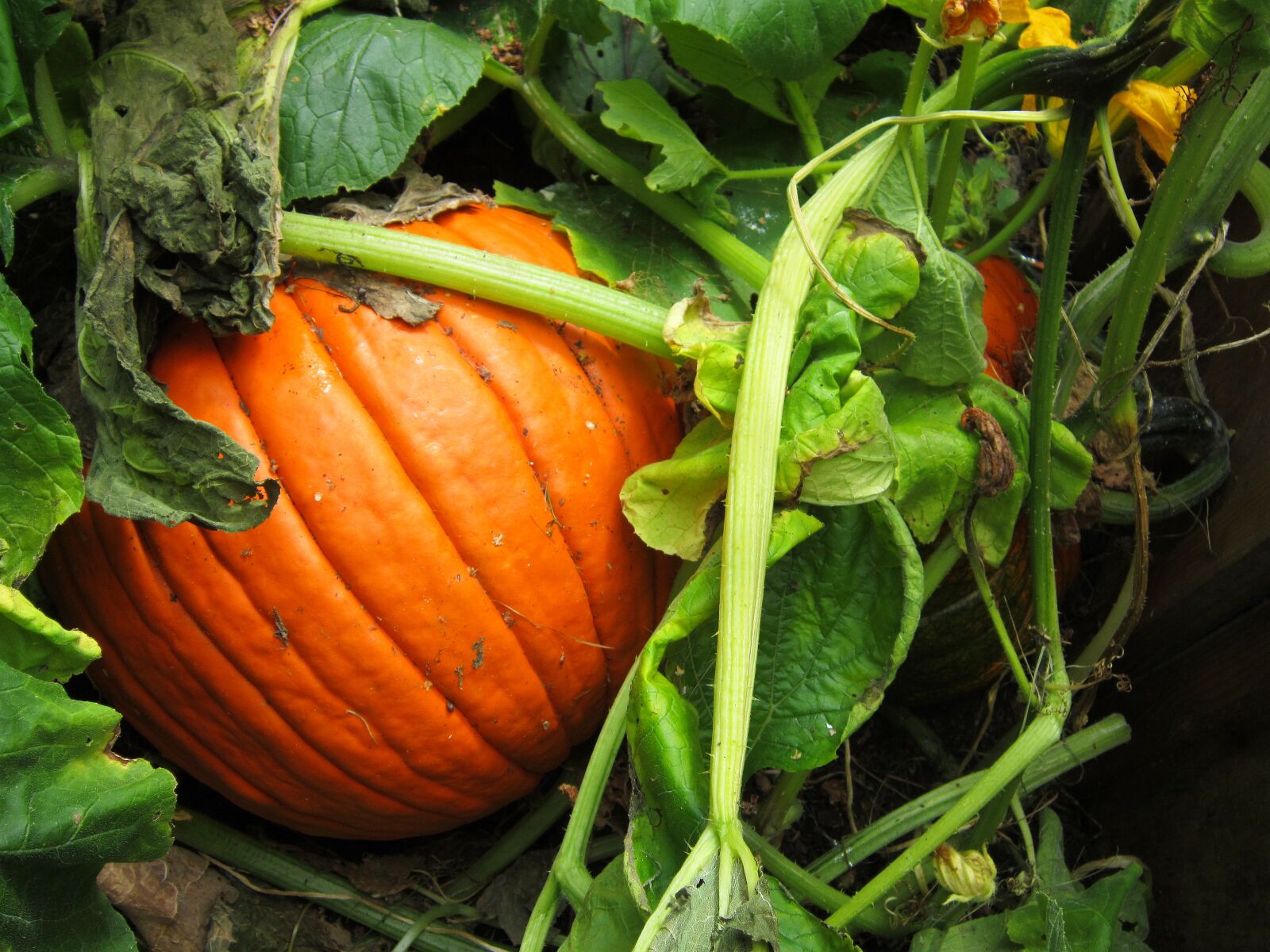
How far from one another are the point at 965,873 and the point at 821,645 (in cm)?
26

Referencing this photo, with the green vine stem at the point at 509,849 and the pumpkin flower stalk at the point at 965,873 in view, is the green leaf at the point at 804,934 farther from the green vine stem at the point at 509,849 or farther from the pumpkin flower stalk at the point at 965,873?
the green vine stem at the point at 509,849

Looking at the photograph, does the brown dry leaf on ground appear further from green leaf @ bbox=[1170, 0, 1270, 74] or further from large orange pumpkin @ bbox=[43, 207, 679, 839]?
green leaf @ bbox=[1170, 0, 1270, 74]

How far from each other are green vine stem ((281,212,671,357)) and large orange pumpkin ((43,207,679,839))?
0.04 meters

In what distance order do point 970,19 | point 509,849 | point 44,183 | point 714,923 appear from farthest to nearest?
point 509,849, point 44,183, point 970,19, point 714,923

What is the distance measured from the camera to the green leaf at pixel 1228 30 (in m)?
0.83

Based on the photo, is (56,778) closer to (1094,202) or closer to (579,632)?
(579,632)

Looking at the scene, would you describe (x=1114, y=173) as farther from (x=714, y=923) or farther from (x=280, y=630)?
(x=280, y=630)

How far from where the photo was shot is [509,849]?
139 centimetres

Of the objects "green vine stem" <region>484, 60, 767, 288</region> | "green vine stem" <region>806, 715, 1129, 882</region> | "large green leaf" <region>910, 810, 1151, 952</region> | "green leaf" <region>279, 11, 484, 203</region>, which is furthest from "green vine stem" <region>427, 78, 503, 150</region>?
"large green leaf" <region>910, 810, 1151, 952</region>

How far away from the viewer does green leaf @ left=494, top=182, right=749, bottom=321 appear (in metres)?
1.20

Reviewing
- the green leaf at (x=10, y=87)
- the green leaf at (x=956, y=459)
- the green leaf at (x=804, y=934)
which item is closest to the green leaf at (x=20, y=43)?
the green leaf at (x=10, y=87)

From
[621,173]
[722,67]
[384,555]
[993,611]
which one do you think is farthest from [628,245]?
[993,611]

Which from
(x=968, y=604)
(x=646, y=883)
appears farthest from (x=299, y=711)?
(x=968, y=604)

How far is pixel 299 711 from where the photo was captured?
110 centimetres
